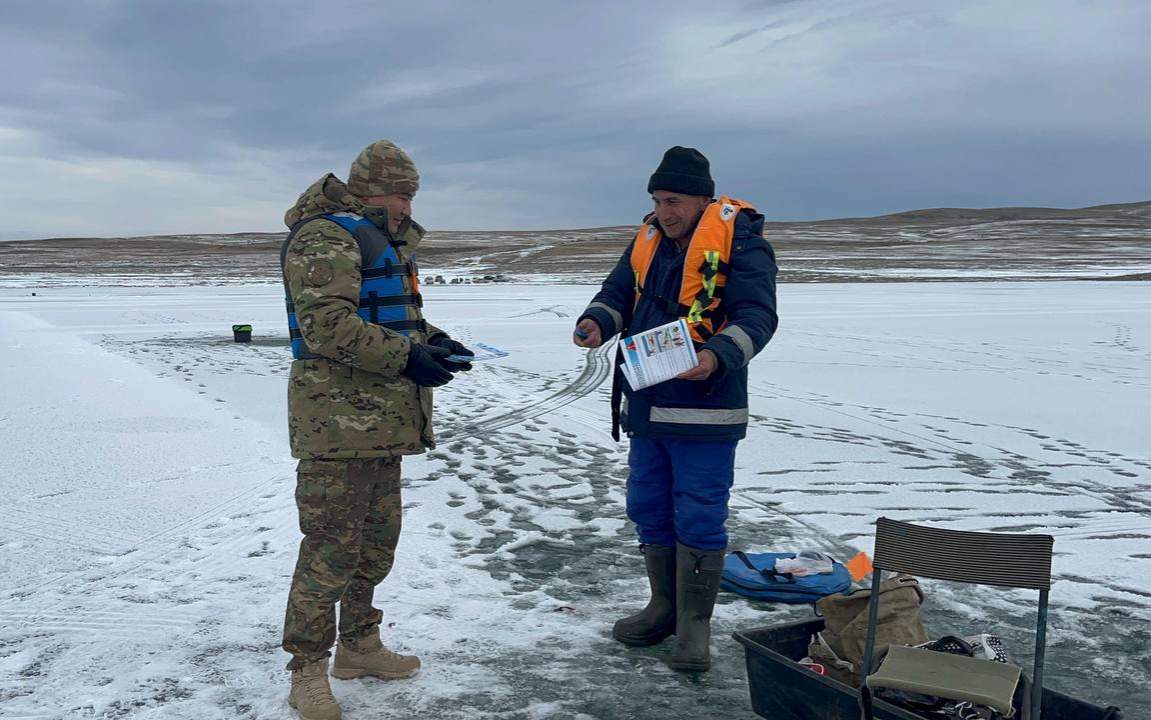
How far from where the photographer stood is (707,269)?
318 cm

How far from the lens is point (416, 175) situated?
9.68 ft

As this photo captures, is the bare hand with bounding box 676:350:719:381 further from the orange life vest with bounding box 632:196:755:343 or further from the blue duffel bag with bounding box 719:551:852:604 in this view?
the blue duffel bag with bounding box 719:551:852:604

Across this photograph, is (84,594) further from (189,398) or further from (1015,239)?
(1015,239)

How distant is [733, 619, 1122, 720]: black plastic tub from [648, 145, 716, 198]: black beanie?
1538mm

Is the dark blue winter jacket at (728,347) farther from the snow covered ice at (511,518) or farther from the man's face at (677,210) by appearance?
the snow covered ice at (511,518)

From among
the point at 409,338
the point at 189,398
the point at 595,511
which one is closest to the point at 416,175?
the point at 409,338

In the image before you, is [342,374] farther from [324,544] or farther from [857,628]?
[857,628]

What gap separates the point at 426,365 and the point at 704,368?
3.03 feet

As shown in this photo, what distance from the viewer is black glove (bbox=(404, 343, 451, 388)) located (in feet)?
9.14

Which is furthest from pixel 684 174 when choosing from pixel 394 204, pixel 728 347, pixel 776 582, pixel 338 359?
Result: pixel 776 582

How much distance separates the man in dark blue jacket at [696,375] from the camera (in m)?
3.17

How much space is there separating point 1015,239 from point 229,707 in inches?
2970

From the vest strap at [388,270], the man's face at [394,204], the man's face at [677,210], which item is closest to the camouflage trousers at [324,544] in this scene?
the vest strap at [388,270]

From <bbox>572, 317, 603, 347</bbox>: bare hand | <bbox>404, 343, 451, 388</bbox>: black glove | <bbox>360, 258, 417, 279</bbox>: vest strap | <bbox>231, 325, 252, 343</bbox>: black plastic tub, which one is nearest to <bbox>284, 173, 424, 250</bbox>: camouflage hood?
<bbox>360, 258, 417, 279</bbox>: vest strap
